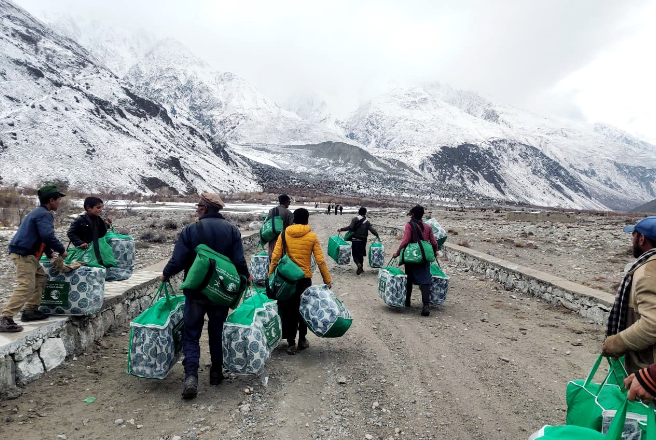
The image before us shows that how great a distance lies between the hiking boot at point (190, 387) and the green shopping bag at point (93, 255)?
1.88 metres

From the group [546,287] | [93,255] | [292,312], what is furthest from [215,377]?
[546,287]

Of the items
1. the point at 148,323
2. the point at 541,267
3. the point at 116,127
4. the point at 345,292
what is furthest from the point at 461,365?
the point at 116,127

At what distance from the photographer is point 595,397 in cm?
256

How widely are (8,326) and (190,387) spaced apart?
192 centimetres

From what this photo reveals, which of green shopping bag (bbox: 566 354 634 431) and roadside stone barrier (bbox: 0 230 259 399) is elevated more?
green shopping bag (bbox: 566 354 634 431)

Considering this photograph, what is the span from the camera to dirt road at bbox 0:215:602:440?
3740 mm

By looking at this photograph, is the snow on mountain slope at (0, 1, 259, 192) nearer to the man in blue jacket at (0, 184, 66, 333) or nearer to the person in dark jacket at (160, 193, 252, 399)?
the man in blue jacket at (0, 184, 66, 333)

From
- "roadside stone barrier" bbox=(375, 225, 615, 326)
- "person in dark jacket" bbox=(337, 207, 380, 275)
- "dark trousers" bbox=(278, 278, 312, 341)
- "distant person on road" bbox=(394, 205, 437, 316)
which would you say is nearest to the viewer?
"dark trousers" bbox=(278, 278, 312, 341)

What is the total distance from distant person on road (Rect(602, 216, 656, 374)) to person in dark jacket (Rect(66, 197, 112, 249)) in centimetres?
538

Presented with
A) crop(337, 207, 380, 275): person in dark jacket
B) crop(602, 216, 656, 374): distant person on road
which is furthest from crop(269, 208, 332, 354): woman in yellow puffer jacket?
crop(337, 207, 380, 275): person in dark jacket

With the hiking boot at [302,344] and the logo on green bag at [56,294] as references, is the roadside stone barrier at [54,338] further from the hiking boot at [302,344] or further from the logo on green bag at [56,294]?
the hiking boot at [302,344]

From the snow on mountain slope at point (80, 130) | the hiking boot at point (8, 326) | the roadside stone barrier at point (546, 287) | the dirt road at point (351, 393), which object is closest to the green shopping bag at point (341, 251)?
the roadside stone barrier at point (546, 287)

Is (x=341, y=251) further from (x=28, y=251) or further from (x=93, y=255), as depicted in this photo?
(x=28, y=251)

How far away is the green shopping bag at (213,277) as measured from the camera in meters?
3.99
